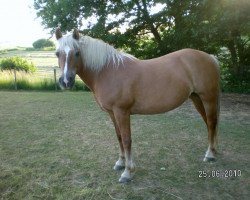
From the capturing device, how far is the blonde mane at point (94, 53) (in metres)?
3.12

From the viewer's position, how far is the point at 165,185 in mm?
3320

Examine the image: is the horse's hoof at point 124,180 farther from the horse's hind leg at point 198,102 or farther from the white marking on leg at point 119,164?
the horse's hind leg at point 198,102

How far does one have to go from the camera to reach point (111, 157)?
13.8 ft

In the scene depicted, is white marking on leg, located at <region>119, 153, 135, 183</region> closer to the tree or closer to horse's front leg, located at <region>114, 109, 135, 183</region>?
horse's front leg, located at <region>114, 109, 135, 183</region>

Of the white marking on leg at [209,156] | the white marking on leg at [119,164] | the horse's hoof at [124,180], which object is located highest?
the white marking on leg at [209,156]

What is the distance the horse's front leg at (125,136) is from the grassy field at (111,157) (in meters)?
0.11

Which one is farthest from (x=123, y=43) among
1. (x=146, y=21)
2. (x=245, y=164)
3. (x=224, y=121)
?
(x=245, y=164)

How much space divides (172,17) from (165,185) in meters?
6.31

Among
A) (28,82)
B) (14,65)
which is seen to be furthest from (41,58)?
(28,82)

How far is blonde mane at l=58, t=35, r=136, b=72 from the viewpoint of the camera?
10.2 feet

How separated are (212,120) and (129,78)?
1.41 metres

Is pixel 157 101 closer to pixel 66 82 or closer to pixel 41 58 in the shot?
pixel 66 82

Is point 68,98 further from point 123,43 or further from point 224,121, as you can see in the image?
point 224,121

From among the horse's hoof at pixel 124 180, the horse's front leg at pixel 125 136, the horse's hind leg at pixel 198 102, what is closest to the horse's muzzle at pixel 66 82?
the horse's front leg at pixel 125 136
